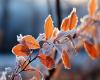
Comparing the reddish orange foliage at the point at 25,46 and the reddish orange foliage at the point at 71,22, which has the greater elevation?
the reddish orange foliage at the point at 71,22


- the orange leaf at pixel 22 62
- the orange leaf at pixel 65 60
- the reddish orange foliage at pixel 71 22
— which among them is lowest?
the orange leaf at pixel 65 60

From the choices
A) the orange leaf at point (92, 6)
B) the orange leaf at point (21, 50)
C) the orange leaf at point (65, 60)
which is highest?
the orange leaf at point (92, 6)

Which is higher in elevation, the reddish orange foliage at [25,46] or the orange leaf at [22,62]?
the reddish orange foliage at [25,46]

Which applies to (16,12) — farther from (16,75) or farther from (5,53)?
(16,75)

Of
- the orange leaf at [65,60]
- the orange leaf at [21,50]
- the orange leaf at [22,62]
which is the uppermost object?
the orange leaf at [21,50]

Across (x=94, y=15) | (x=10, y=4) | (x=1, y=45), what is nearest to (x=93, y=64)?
(x=1, y=45)

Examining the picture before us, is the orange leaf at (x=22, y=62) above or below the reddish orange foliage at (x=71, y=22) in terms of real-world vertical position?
below

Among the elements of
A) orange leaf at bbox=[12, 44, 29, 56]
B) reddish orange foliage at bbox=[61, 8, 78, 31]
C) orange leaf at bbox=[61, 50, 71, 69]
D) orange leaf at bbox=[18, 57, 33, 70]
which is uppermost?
reddish orange foliage at bbox=[61, 8, 78, 31]

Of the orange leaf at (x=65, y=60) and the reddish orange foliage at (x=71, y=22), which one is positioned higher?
the reddish orange foliage at (x=71, y=22)

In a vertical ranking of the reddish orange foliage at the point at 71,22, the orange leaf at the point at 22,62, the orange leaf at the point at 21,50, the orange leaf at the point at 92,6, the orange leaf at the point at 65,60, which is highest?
the orange leaf at the point at 92,6
